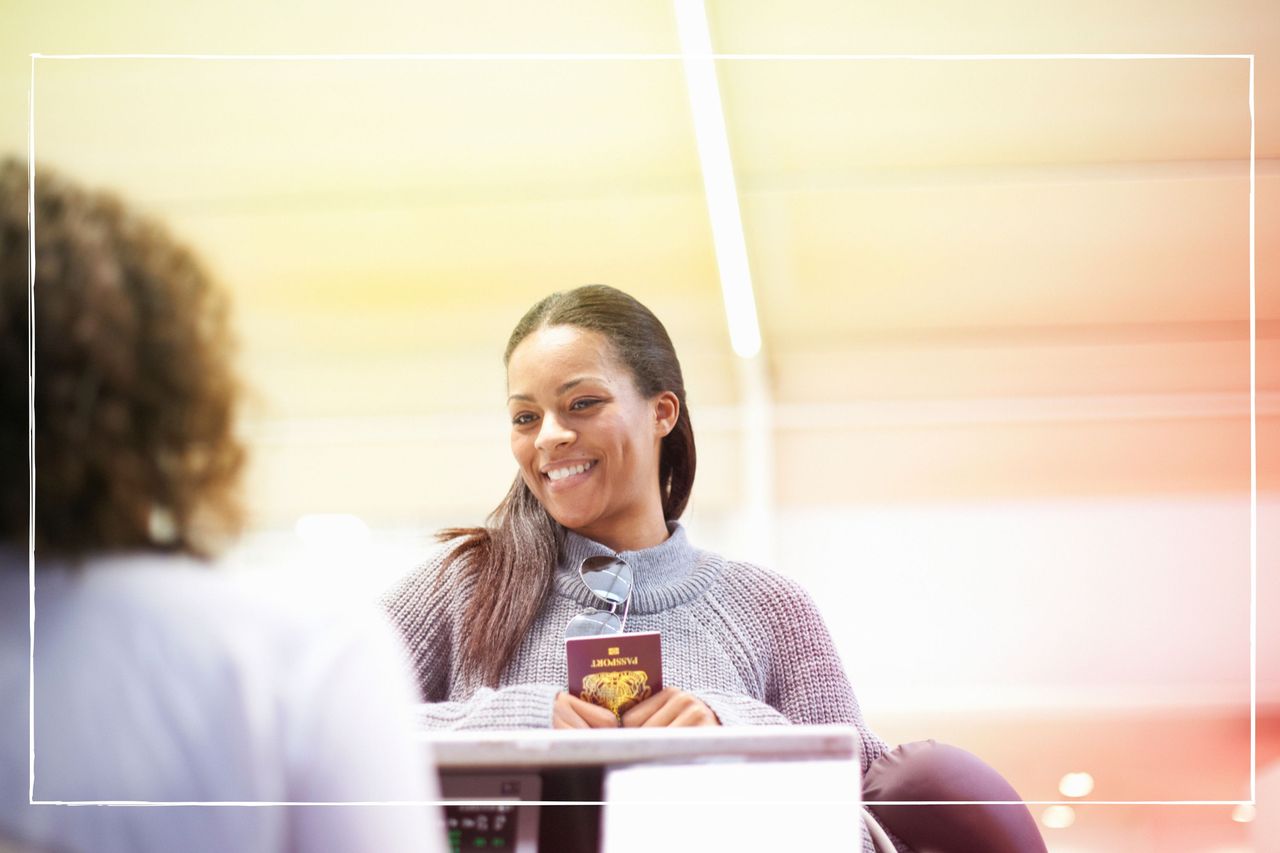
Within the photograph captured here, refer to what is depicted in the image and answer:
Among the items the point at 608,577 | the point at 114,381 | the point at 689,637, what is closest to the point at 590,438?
the point at 608,577

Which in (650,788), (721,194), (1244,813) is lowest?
(1244,813)

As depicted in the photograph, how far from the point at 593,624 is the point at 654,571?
117 millimetres

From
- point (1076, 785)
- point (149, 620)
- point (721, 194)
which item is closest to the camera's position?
point (149, 620)

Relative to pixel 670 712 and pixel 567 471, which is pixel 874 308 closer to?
pixel 567 471

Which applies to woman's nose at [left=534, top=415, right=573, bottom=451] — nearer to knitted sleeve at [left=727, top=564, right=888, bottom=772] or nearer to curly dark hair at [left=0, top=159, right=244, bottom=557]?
knitted sleeve at [left=727, top=564, right=888, bottom=772]

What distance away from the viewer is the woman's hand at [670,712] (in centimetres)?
162

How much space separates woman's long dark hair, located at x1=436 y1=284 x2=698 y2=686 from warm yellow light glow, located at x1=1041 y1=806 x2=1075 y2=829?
743 mm

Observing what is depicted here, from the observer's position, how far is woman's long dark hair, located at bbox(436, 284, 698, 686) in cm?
171

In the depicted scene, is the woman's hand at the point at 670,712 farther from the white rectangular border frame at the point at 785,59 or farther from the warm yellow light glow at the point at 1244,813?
the warm yellow light glow at the point at 1244,813

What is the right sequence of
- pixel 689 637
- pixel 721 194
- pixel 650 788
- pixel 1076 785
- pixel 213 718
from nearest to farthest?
pixel 213 718
pixel 650 788
pixel 689 637
pixel 1076 785
pixel 721 194

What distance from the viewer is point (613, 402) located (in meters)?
1.74

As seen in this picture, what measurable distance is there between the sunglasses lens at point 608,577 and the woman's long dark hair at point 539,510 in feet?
0.17

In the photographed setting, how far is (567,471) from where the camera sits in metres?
1.76

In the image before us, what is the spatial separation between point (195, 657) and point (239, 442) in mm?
697
